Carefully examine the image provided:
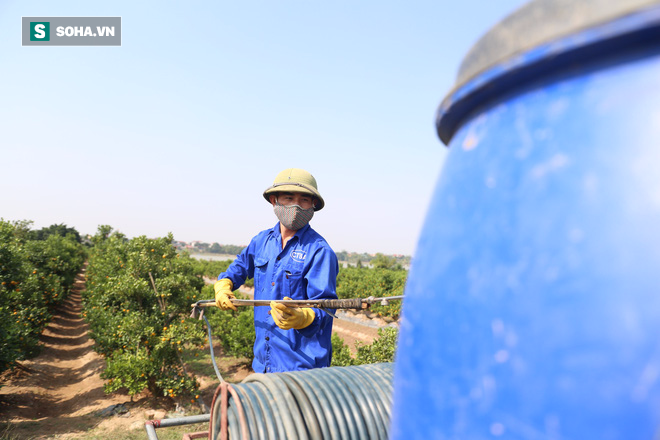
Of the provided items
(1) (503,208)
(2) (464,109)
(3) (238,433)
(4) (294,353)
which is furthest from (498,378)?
(4) (294,353)

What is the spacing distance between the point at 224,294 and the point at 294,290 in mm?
615

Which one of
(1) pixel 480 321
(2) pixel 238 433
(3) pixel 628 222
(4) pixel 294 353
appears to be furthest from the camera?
(4) pixel 294 353

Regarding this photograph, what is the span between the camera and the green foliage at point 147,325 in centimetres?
868

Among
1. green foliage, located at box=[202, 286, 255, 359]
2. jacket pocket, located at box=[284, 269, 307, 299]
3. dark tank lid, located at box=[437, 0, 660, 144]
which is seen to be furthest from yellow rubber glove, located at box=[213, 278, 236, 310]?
green foliage, located at box=[202, 286, 255, 359]

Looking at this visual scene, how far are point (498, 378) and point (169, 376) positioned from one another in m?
9.88

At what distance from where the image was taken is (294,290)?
10.4 feet

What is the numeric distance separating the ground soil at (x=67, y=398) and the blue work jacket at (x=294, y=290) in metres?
6.49

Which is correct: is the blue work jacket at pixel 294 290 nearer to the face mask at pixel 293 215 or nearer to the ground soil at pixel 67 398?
the face mask at pixel 293 215

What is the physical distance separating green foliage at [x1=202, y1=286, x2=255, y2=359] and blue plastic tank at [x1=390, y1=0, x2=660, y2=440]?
11.2 metres

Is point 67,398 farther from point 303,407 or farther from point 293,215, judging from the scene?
point 303,407

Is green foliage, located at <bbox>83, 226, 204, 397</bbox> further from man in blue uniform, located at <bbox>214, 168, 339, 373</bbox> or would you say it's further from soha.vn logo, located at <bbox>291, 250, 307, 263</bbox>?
soha.vn logo, located at <bbox>291, 250, 307, 263</bbox>

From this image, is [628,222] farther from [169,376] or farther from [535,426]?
[169,376]

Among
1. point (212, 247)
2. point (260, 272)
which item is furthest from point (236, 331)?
point (212, 247)

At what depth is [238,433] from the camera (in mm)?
1628
